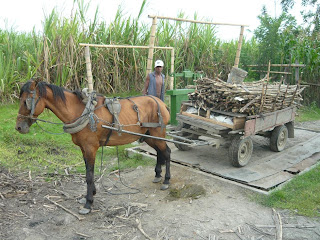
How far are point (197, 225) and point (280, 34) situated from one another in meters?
10.9

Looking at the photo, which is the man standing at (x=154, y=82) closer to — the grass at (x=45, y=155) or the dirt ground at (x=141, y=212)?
the grass at (x=45, y=155)

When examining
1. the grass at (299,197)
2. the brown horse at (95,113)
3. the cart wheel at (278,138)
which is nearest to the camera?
the brown horse at (95,113)

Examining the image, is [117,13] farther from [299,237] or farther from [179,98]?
[299,237]

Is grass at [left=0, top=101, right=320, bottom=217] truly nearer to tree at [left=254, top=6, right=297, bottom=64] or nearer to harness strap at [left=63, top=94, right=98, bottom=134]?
harness strap at [left=63, top=94, right=98, bottom=134]

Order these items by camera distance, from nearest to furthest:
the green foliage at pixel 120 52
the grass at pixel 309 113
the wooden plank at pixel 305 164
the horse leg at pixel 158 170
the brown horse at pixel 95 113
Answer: the brown horse at pixel 95 113 → the horse leg at pixel 158 170 → the wooden plank at pixel 305 164 → the green foliage at pixel 120 52 → the grass at pixel 309 113

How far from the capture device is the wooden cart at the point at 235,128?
239 inches

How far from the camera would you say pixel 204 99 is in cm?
648

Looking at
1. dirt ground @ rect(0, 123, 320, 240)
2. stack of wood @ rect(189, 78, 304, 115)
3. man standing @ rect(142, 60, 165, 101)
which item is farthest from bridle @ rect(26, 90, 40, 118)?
stack of wood @ rect(189, 78, 304, 115)

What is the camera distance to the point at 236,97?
5.99 m

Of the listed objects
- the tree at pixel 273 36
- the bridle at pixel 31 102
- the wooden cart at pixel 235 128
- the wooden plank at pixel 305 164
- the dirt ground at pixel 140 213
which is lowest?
the dirt ground at pixel 140 213

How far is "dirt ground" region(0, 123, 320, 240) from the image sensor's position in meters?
4.11

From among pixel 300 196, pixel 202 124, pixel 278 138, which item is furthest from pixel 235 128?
pixel 278 138

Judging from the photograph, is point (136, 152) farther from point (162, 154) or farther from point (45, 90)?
point (45, 90)

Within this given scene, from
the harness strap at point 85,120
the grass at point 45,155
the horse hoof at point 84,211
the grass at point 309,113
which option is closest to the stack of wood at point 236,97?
the grass at point 45,155
